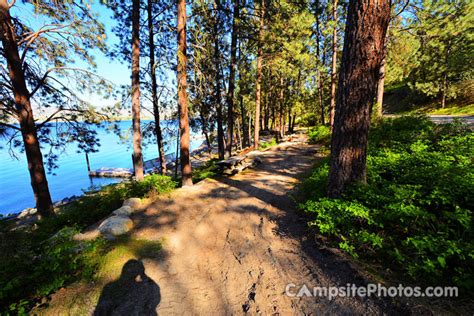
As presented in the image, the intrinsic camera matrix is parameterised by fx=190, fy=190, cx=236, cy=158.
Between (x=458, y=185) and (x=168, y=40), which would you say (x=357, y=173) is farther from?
(x=168, y=40)

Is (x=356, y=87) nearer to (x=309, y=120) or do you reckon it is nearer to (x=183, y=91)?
(x=183, y=91)

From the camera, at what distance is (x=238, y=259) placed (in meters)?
3.15

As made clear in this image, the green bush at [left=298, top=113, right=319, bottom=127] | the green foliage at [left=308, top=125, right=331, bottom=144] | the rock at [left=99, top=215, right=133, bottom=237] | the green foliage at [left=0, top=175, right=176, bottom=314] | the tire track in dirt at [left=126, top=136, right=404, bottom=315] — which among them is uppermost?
the green bush at [left=298, top=113, right=319, bottom=127]

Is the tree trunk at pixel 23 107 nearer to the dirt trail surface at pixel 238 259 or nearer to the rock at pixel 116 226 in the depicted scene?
the rock at pixel 116 226

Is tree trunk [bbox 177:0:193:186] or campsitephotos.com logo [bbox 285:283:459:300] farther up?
tree trunk [bbox 177:0:193:186]

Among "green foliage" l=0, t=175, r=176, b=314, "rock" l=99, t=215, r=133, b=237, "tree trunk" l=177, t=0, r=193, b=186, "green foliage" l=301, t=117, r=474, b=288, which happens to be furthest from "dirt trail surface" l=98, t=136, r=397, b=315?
"tree trunk" l=177, t=0, r=193, b=186

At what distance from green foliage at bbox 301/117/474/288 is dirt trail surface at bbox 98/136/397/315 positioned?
51 centimetres

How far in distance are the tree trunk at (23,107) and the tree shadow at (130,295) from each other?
5308mm

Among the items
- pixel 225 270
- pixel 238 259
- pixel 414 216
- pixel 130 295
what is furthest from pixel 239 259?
pixel 414 216

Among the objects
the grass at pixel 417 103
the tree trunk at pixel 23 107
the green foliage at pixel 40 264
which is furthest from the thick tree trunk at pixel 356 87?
the grass at pixel 417 103

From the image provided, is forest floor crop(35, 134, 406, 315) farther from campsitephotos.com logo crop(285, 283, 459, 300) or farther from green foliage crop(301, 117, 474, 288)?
green foliage crop(301, 117, 474, 288)

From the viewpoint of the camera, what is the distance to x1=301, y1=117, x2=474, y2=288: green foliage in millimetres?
2086

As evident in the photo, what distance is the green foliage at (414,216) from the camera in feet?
6.84

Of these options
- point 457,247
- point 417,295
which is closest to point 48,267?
point 417,295
